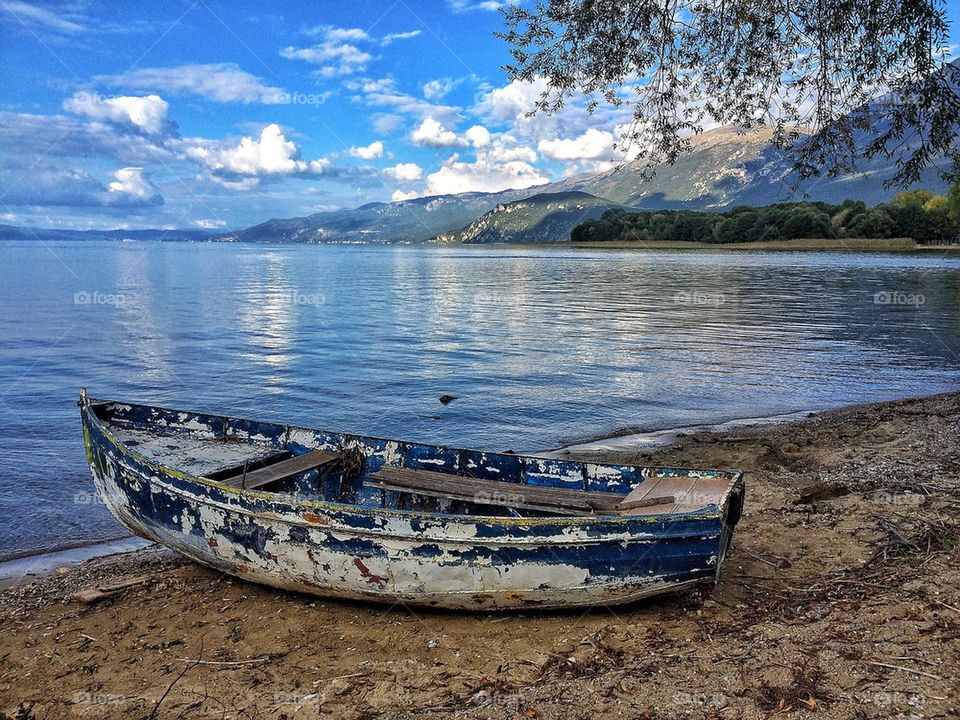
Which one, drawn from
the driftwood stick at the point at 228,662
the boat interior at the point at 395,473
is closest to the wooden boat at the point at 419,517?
the boat interior at the point at 395,473

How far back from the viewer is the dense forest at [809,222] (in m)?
126

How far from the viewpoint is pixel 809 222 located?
14200cm

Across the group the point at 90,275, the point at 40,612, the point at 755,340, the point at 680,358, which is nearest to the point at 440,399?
the point at 680,358

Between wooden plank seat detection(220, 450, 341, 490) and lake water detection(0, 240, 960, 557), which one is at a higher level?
wooden plank seat detection(220, 450, 341, 490)

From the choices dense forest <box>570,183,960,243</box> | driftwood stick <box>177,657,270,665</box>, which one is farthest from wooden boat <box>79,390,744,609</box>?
dense forest <box>570,183,960,243</box>

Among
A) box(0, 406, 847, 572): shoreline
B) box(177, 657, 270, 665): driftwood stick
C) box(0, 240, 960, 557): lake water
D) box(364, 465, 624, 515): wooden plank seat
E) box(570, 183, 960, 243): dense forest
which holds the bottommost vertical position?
box(0, 406, 847, 572): shoreline

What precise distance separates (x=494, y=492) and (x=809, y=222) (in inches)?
5991

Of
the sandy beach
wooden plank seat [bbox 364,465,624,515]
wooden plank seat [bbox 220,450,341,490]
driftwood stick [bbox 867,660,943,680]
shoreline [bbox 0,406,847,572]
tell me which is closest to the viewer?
driftwood stick [bbox 867,660,943,680]

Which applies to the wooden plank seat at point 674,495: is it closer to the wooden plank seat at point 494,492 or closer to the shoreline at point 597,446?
the wooden plank seat at point 494,492

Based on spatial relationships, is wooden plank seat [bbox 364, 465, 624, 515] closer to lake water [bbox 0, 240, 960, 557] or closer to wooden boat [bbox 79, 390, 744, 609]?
wooden boat [bbox 79, 390, 744, 609]

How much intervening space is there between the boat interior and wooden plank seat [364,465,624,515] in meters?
0.01

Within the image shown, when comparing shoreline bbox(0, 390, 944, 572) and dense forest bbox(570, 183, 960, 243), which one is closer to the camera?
shoreline bbox(0, 390, 944, 572)

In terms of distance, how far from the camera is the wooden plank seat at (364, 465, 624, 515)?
323 inches

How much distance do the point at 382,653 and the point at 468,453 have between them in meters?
3.30
